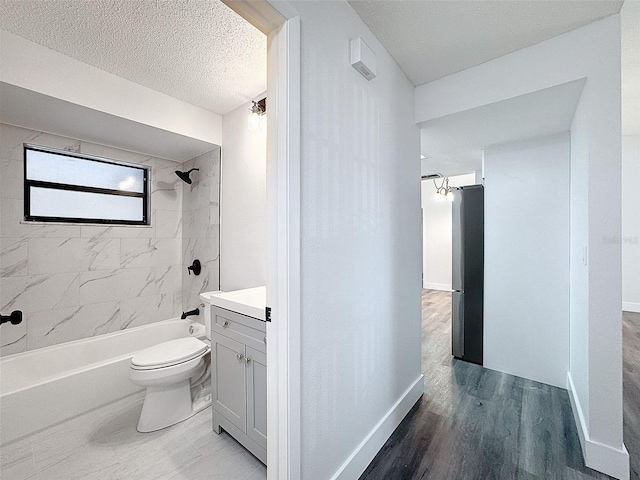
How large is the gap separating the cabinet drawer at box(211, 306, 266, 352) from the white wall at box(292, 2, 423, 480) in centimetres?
38

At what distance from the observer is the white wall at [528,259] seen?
2.39 metres

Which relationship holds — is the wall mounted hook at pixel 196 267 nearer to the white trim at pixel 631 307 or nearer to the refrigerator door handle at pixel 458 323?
the refrigerator door handle at pixel 458 323

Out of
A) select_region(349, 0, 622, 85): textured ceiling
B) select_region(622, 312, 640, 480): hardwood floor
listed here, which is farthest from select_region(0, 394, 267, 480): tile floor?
select_region(349, 0, 622, 85): textured ceiling

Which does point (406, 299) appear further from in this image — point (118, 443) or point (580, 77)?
point (118, 443)

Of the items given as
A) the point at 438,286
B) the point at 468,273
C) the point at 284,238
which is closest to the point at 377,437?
the point at 284,238

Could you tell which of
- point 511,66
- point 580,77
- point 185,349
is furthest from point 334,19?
point 185,349

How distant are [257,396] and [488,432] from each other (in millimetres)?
1556

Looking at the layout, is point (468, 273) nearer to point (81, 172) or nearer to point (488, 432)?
point (488, 432)

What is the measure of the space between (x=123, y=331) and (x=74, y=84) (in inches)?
88.7

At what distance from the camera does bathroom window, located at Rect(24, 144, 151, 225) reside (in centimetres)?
243

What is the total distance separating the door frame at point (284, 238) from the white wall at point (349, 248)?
63 millimetres

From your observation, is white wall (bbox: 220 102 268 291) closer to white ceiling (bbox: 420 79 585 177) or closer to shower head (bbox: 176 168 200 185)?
shower head (bbox: 176 168 200 185)

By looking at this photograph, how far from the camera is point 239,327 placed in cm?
163

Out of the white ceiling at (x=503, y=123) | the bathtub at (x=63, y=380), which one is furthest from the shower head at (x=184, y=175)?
the white ceiling at (x=503, y=123)
